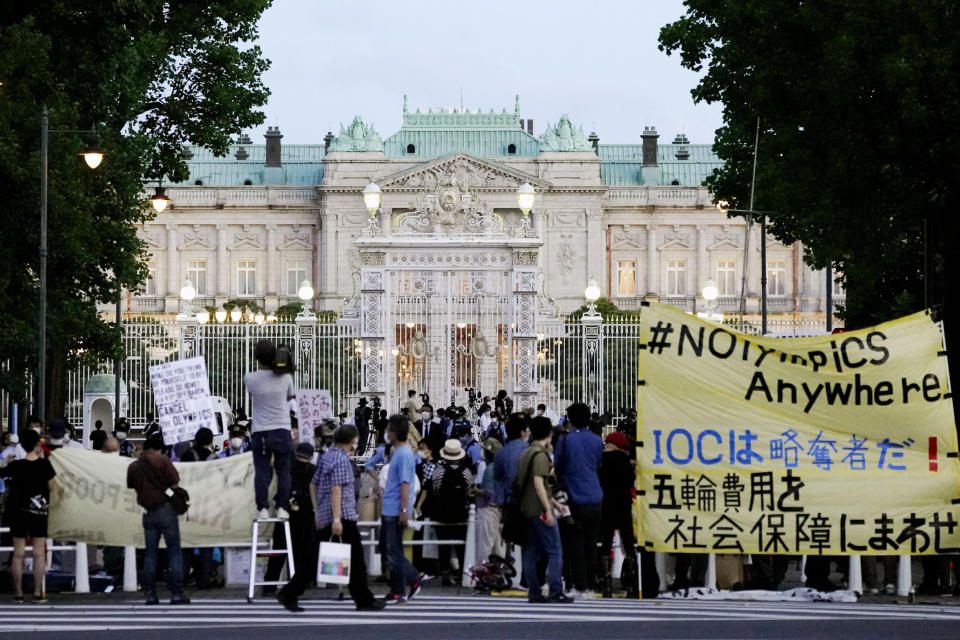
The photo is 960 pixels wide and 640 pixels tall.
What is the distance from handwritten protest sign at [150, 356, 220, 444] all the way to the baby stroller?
469 cm

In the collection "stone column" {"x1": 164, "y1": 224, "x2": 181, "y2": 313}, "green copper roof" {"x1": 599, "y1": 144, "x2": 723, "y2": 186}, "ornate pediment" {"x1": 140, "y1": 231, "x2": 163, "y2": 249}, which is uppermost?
"green copper roof" {"x1": 599, "y1": 144, "x2": 723, "y2": 186}

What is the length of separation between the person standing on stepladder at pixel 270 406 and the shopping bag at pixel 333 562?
54.3 inches

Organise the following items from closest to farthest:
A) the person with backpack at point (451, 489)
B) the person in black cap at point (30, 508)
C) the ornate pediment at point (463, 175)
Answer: the person in black cap at point (30, 508) < the person with backpack at point (451, 489) < the ornate pediment at point (463, 175)

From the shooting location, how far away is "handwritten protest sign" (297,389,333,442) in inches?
913

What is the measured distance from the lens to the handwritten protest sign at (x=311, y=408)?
2319 cm

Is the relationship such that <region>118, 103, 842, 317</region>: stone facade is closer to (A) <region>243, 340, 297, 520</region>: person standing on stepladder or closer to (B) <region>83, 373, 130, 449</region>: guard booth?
(B) <region>83, 373, 130, 449</region>: guard booth

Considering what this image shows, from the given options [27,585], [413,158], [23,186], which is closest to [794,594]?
[27,585]

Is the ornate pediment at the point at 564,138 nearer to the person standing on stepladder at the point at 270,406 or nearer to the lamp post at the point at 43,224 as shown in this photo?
the lamp post at the point at 43,224

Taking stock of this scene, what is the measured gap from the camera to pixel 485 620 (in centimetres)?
1503

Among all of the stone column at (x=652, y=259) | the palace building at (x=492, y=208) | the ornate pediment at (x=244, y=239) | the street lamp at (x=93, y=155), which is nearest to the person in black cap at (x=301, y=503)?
the street lamp at (x=93, y=155)

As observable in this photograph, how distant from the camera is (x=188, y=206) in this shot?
98375 mm

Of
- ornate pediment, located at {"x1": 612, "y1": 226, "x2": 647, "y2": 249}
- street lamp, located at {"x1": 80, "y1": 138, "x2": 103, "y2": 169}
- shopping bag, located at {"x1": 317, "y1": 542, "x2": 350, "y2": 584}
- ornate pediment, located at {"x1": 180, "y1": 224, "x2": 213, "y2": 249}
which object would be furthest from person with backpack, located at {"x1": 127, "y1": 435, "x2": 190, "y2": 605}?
ornate pediment, located at {"x1": 612, "y1": 226, "x2": 647, "y2": 249}

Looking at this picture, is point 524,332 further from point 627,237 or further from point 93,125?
point 627,237

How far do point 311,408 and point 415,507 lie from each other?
172 inches
